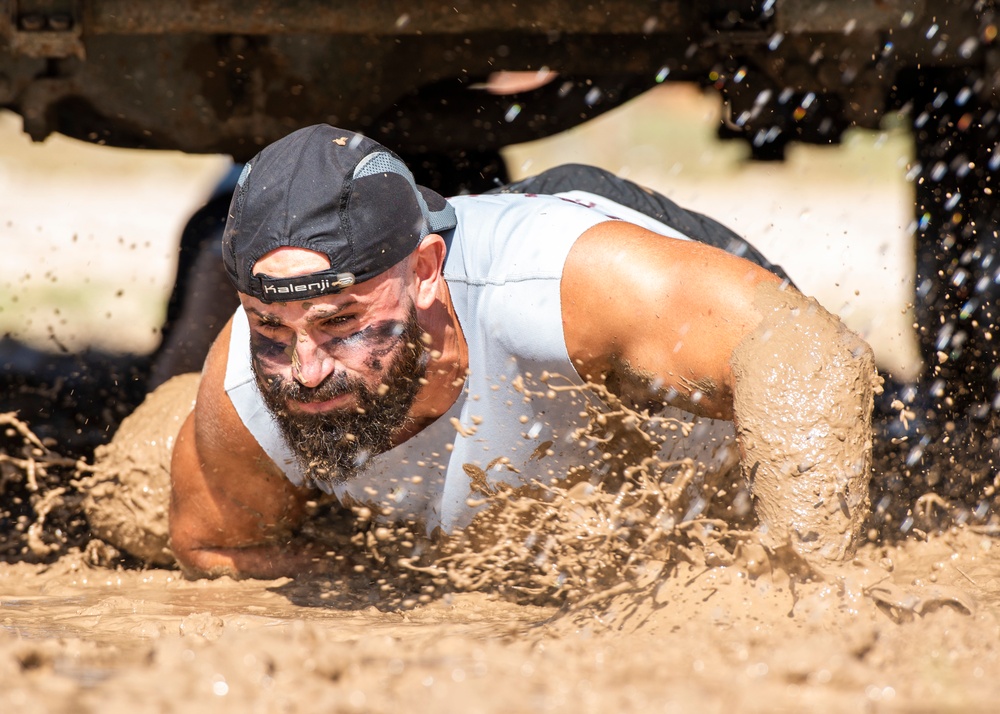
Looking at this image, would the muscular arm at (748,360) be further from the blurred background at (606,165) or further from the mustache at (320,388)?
the blurred background at (606,165)

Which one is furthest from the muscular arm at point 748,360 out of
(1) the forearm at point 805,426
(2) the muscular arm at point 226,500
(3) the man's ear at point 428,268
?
(2) the muscular arm at point 226,500

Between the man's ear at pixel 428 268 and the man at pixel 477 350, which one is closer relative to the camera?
the man at pixel 477 350

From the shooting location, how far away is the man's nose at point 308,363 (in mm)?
2617

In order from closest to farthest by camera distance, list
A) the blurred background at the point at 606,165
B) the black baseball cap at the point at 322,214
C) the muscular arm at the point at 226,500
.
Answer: the black baseball cap at the point at 322,214 < the muscular arm at the point at 226,500 < the blurred background at the point at 606,165

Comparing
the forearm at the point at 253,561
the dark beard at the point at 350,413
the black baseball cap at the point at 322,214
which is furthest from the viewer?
the forearm at the point at 253,561

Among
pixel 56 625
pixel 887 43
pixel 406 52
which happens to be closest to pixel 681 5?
pixel 887 43

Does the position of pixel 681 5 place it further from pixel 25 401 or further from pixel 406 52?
pixel 25 401

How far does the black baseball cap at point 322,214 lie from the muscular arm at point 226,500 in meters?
0.51

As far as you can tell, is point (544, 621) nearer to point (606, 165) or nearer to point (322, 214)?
point (322, 214)

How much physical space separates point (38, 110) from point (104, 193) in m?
7.99

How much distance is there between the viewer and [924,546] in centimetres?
304

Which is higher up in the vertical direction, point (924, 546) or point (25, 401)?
point (924, 546)

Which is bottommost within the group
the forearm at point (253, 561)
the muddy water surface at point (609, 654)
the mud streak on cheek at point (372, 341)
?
the forearm at point (253, 561)

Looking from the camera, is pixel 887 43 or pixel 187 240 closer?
pixel 887 43
